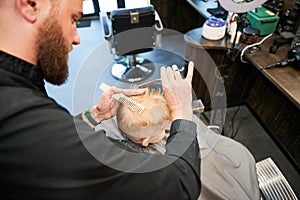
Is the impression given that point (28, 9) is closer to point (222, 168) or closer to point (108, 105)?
point (108, 105)

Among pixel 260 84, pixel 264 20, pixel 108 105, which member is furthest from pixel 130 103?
pixel 260 84

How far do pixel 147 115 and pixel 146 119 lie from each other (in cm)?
2

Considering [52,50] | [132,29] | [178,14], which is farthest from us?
[178,14]

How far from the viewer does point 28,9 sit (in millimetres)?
478

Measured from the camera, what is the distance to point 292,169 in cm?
167

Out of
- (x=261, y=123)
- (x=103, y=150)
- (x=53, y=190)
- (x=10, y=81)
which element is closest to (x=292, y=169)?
(x=261, y=123)

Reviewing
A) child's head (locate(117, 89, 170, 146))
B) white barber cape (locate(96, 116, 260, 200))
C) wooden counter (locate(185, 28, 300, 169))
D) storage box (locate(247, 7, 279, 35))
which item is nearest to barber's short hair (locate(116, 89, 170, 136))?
child's head (locate(117, 89, 170, 146))

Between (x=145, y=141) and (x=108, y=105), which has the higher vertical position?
(x=108, y=105)

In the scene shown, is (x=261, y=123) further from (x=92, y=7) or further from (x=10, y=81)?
(x=92, y=7)

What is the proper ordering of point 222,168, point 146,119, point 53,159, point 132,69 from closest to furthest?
point 53,159
point 146,119
point 222,168
point 132,69

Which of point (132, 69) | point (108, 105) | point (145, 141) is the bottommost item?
point (132, 69)

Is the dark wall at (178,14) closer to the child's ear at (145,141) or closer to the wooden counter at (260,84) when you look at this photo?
the wooden counter at (260,84)

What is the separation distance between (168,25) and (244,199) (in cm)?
271

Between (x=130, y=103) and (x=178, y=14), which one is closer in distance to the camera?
(x=130, y=103)
